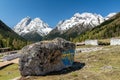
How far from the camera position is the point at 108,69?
109ft

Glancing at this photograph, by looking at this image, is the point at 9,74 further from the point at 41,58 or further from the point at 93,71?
the point at 93,71

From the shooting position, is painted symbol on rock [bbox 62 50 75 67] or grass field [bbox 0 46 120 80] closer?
grass field [bbox 0 46 120 80]

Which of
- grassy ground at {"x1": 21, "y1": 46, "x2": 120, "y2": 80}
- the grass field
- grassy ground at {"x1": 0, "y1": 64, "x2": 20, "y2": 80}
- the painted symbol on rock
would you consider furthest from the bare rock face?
grassy ground at {"x1": 0, "y1": 64, "x2": 20, "y2": 80}

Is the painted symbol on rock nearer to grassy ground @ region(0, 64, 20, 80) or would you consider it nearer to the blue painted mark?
the blue painted mark

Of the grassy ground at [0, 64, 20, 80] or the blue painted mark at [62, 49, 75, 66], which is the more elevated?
the blue painted mark at [62, 49, 75, 66]

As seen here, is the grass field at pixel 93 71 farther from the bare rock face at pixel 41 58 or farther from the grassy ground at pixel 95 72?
the bare rock face at pixel 41 58

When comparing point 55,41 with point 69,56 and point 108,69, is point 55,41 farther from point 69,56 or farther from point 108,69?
point 108,69

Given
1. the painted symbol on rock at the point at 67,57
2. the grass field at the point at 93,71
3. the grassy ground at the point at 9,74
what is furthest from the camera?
the painted symbol on rock at the point at 67,57

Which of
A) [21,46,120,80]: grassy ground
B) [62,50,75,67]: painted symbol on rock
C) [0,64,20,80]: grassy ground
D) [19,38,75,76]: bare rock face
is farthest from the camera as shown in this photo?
[62,50,75,67]: painted symbol on rock

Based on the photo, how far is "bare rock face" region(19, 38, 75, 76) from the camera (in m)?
33.7

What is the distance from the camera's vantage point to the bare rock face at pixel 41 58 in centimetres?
3369

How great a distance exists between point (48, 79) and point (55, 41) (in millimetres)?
7543

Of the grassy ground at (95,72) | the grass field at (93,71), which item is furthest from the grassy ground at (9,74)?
the grassy ground at (95,72)

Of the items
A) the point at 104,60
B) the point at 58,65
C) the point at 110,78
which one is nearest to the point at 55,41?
the point at 58,65
